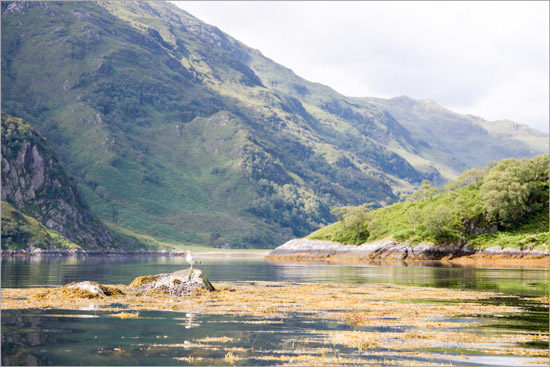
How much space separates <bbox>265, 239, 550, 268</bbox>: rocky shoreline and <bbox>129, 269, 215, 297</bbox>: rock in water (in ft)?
314

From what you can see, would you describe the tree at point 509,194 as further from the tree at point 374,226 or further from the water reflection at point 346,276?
the water reflection at point 346,276

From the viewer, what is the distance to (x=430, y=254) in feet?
534

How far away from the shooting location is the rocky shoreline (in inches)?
5581

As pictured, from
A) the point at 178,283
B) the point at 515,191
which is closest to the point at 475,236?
the point at 515,191

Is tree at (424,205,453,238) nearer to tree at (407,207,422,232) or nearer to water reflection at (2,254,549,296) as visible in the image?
tree at (407,207,422,232)

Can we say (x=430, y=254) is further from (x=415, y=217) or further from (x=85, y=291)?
(x=85, y=291)

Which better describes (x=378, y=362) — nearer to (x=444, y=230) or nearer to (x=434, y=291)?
(x=434, y=291)

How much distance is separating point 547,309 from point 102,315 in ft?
98.0

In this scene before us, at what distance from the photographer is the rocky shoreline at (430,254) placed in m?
142

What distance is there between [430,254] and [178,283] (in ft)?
405

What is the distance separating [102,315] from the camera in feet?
121

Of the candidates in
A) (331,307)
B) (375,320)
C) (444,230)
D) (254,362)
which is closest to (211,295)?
(331,307)

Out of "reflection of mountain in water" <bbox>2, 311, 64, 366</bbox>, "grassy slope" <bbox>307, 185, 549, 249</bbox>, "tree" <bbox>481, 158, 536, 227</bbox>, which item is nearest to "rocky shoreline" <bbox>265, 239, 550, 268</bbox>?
"grassy slope" <bbox>307, 185, 549, 249</bbox>

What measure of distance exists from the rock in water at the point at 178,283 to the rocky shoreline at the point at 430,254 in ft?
314
